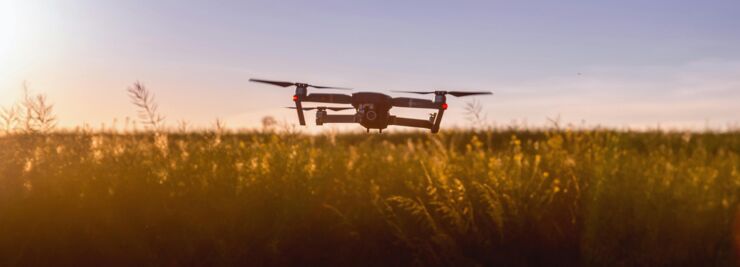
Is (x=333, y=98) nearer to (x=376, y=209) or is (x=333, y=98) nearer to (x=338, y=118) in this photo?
(x=338, y=118)

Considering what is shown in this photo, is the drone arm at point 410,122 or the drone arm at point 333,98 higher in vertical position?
the drone arm at point 333,98

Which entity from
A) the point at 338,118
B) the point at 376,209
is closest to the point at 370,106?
the point at 338,118

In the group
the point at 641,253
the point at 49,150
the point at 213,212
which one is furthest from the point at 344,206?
the point at 49,150

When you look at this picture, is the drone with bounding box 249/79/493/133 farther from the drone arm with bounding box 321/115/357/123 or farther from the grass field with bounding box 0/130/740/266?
the grass field with bounding box 0/130/740/266

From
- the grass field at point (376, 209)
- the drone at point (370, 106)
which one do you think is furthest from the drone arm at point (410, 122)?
the grass field at point (376, 209)

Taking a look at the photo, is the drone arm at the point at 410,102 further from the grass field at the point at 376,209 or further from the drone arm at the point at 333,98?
the grass field at the point at 376,209

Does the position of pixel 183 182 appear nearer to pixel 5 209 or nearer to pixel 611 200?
pixel 5 209
